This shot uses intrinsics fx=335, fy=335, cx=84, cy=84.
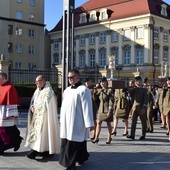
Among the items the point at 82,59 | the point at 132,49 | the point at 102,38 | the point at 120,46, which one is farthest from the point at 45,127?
the point at 82,59

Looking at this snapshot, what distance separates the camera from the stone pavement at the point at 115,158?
6.62m

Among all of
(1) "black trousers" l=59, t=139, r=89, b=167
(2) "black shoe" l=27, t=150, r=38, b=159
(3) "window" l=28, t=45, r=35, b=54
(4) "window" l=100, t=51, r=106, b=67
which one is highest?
(3) "window" l=28, t=45, r=35, b=54

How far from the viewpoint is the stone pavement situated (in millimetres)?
6625

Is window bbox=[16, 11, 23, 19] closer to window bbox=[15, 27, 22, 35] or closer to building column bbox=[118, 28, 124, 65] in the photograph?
window bbox=[15, 27, 22, 35]

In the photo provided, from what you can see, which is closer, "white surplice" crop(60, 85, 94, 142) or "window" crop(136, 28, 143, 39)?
"white surplice" crop(60, 85, 94, 142)

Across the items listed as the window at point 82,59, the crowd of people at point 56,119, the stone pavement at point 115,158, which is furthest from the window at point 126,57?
the crowd of people at point 56,119

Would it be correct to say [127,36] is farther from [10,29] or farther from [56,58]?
[10,29]

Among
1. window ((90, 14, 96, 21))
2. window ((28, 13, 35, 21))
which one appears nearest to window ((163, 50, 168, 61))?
window ((90, 14, 96, 21))

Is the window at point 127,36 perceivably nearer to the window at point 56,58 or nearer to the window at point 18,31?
the window at point 56,58

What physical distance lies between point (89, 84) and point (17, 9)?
1713 inches

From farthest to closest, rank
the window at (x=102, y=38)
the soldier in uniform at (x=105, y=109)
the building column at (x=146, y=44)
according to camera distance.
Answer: the window at (x=102, y=38) < the building column at (x=146, y=44) < the soldier in uniform at (x=105, y=109)

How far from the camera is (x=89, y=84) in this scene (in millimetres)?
9570

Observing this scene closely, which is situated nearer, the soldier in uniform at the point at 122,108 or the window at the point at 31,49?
the soldier in uniform at the point at 122,108

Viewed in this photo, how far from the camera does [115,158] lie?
7379 millimetres
